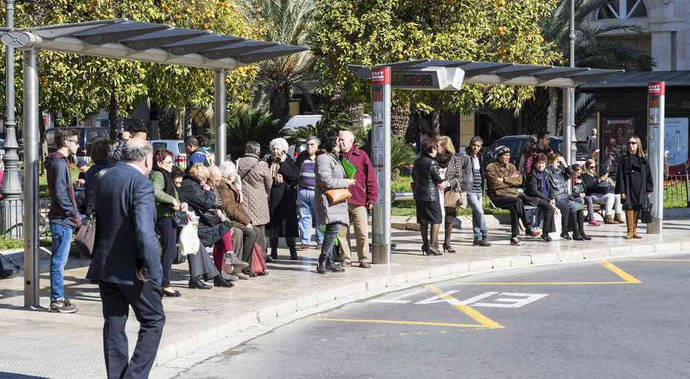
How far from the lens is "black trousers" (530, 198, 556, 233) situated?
1764 cm

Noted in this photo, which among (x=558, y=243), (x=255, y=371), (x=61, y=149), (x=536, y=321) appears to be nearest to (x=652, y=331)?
(x=536, y=321)

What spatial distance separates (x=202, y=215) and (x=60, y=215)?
208 cm

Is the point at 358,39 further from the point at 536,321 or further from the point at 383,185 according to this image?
the point at 536,321

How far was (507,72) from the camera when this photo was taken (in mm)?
17219

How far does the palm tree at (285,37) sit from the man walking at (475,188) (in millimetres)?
20896

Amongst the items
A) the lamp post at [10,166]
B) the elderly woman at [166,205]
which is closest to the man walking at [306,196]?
the elderly woman at [166,205]

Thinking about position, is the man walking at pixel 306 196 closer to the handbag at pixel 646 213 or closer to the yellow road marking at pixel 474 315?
the yellow road marking at pixel 474 315

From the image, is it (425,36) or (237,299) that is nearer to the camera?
(237,299)

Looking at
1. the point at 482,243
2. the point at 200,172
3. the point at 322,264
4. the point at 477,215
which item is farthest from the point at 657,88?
the point at 200,172

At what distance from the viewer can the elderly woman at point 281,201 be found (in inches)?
589

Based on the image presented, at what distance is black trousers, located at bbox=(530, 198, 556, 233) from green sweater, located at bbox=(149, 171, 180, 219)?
788cm

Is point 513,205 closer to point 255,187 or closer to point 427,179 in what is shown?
point 427,179

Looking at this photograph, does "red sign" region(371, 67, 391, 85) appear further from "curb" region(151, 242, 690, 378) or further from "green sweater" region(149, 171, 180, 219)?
"green sweater" region(149, 171, 180, 219)

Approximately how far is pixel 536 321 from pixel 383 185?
4.66 m
